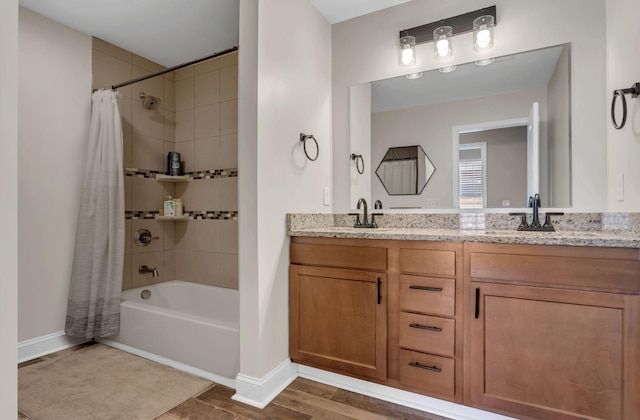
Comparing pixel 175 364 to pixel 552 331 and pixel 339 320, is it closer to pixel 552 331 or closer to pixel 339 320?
pixel 339 320

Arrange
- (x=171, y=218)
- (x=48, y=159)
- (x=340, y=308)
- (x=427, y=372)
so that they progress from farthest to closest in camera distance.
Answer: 1. (x=171, y=218)
2. (x=48, y=159)
3. (x=340, y=308)
4. (x=427, y=372)

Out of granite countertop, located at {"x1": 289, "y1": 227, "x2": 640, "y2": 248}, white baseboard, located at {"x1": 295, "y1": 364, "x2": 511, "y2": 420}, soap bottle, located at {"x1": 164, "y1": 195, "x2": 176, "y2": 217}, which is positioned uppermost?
soap bottle, located at {"x1": 164, "y1": 195, "x2": 176, "y2": 217}

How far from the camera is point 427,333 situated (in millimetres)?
1586

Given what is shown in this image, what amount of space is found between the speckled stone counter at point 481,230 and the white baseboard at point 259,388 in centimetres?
81

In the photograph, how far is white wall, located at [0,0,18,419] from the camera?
1.91 feet

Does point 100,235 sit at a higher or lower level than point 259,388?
higher

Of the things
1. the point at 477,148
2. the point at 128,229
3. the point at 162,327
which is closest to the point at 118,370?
the point at 162,327

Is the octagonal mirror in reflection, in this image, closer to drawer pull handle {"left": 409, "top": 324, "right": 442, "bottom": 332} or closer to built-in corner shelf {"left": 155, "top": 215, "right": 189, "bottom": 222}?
drawer pull handle {"left": 409, "top": 324, "right": 442, "bottom": 332}

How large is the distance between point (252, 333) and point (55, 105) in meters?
2.19

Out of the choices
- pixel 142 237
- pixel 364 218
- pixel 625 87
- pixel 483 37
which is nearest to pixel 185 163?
pixel 142 237

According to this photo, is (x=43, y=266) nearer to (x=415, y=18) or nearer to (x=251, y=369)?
(x=251, y=369)

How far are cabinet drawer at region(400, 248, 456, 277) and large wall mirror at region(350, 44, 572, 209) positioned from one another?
0.63m

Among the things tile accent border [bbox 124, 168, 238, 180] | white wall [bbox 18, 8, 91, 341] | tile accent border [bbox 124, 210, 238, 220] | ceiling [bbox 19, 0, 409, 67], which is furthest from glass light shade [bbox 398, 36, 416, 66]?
white wall [bbox 18, 8, 91, 341]

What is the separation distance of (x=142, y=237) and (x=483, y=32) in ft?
9.95
